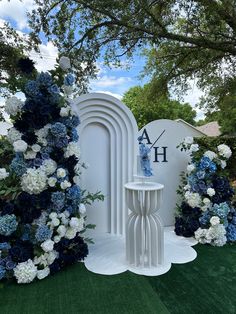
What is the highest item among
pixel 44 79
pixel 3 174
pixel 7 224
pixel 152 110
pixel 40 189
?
pixel 152 110

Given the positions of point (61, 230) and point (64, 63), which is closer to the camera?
point (61, 230)

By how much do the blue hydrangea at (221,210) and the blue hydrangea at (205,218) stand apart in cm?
10

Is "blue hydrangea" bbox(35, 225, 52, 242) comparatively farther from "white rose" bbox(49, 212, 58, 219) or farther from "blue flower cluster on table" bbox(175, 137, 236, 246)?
"blue flower cluster on table" bbox(175, 137, 236, 246)

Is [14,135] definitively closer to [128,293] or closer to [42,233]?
[42,233]

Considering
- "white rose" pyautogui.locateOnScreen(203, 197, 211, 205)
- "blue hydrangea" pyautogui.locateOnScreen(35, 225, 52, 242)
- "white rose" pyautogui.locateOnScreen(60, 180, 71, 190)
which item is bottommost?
"blue hydrangea" pyautogui.locateOnScreen(35, 225, 52, 242)

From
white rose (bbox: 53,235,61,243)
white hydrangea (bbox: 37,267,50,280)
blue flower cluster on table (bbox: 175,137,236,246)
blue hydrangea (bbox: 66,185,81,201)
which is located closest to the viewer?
white hydrangea (bbox: 37,267,50,280)

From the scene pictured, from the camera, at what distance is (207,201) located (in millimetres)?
3641

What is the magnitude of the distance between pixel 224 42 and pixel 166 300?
6884 mm

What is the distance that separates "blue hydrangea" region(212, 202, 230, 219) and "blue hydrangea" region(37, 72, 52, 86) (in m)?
2.63

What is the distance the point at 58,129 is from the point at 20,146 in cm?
40

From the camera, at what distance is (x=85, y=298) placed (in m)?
2.32

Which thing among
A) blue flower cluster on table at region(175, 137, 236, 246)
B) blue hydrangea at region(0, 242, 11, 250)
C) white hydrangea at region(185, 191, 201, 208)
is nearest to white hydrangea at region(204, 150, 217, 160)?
blue flower cluster on table at region(175, 137, 236, 246)

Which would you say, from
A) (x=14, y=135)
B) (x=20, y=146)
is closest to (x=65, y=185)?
(x=20, y=146)

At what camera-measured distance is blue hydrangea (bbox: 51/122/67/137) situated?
2.71 metres
